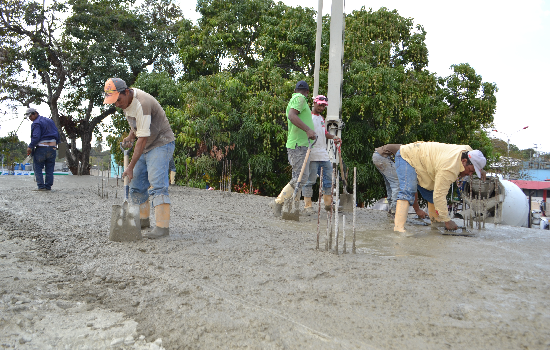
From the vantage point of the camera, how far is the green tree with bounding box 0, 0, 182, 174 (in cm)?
1817

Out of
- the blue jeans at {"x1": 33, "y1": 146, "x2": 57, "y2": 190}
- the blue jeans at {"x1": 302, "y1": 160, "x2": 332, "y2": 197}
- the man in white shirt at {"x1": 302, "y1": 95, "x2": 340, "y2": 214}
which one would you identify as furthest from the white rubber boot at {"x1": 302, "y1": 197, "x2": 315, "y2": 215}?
the blue jeans at {"x1": 33, "y1": 146, "x2": 57, "y2": 190}

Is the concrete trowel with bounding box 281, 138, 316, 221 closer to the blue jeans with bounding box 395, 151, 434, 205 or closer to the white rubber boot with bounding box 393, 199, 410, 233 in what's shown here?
the blue jeans with bounding box 395, 151, 434, 205

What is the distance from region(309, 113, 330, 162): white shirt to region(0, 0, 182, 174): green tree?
14698 millimetres

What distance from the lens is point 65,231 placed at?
14.0 ft

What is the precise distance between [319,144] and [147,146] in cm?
284

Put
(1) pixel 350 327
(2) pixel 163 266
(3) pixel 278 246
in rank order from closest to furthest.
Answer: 1. (1) pixel 350 327
2. (2) pixel 163 266
3. (3) pixel 278 246

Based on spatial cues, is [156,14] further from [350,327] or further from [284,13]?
[350,327]

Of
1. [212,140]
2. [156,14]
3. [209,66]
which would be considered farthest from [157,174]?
[156,14]

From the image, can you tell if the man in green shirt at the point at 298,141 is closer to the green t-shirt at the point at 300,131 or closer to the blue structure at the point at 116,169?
the green t-shirt at the point at 300,131

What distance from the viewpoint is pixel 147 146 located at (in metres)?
4.01

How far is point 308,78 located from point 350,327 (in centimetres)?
1096

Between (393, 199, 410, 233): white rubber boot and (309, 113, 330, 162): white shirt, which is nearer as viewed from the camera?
(393, 199, 410, 233): white rubber boot

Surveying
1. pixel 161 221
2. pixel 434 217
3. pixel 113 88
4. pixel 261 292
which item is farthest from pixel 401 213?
pixel 113 88

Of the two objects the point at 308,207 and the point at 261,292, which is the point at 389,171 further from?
the point at 261,292
